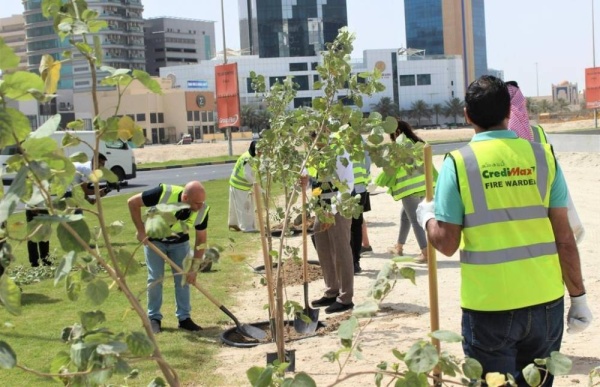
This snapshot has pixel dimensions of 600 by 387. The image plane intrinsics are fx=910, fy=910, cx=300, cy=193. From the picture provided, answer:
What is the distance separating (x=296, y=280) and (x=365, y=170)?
5.05ft

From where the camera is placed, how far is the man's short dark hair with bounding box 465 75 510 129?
11.5 feet

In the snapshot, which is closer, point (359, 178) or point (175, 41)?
point (359, 178)

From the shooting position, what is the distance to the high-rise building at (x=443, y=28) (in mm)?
168000

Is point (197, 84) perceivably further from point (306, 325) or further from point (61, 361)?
point (61, 361)

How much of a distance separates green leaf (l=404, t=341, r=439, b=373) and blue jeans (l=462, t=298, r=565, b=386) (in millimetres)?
1146

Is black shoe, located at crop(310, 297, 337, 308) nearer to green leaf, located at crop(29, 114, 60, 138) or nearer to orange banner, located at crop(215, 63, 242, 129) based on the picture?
green leaf, located at crop(29, 114, 60, 138)

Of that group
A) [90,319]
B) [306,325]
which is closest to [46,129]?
[90,319]

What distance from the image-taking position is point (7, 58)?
6.55 feet

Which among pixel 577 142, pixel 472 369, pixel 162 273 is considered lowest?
pixel 577 142

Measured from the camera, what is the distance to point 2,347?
203 cm

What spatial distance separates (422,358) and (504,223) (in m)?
1.21

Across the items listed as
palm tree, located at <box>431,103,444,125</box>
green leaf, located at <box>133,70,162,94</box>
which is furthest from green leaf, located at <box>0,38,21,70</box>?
palm tree, located at <box>431,103,444,125</box>

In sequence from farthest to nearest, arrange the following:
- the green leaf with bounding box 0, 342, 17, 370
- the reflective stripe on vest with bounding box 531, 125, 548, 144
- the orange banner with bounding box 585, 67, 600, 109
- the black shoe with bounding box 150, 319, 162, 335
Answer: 1. the orange banner with bounding box 585, 67, 600, 109
2. the black shoe with bounding box 150, 319, 162, 335
3. the reflective stripe on vest with bounding box 531, 125, 548, 144
4. the green leaf with bounding box 0, 342, 17, 370

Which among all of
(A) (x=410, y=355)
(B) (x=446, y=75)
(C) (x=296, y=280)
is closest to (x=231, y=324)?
(C) (x=296, y=280)
